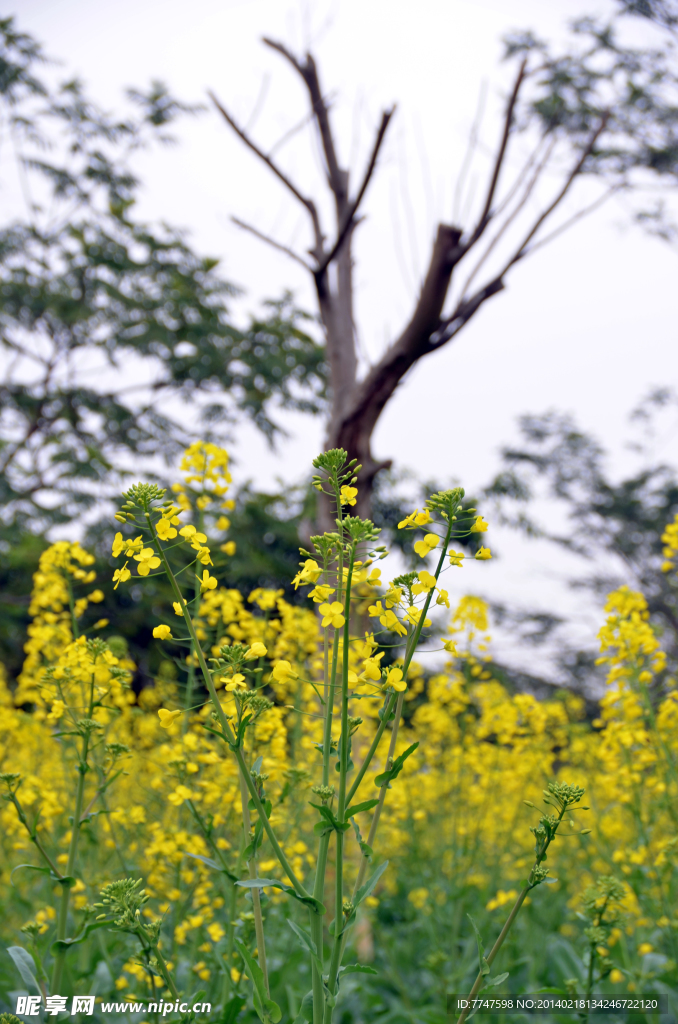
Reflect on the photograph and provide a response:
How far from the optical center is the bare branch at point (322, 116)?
395cm

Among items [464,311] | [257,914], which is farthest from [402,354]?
[257,914]

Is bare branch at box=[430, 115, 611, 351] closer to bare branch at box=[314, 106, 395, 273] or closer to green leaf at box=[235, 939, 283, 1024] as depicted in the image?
bare branch at box=[314, 106, 395, 273]

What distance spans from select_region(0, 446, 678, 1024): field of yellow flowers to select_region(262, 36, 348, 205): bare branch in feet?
9.07

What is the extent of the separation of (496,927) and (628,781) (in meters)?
2.11

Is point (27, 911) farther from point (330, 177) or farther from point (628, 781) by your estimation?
point (330, 177)

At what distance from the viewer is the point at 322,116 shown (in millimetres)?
4023

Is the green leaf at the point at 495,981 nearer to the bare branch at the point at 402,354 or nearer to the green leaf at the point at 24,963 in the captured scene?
the green leaf at the point at 24,963

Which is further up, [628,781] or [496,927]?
[628,781]

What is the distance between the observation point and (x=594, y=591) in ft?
45.3

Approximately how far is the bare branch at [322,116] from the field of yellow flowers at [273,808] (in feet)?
9.07

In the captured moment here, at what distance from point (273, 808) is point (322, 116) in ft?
13.0

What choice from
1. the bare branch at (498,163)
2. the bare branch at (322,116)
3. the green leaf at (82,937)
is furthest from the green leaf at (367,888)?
the bare branch at (322,116)

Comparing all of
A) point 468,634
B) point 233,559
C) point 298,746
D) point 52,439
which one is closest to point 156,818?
point 298,746

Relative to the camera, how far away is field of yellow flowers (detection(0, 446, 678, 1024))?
1165 millimetres
